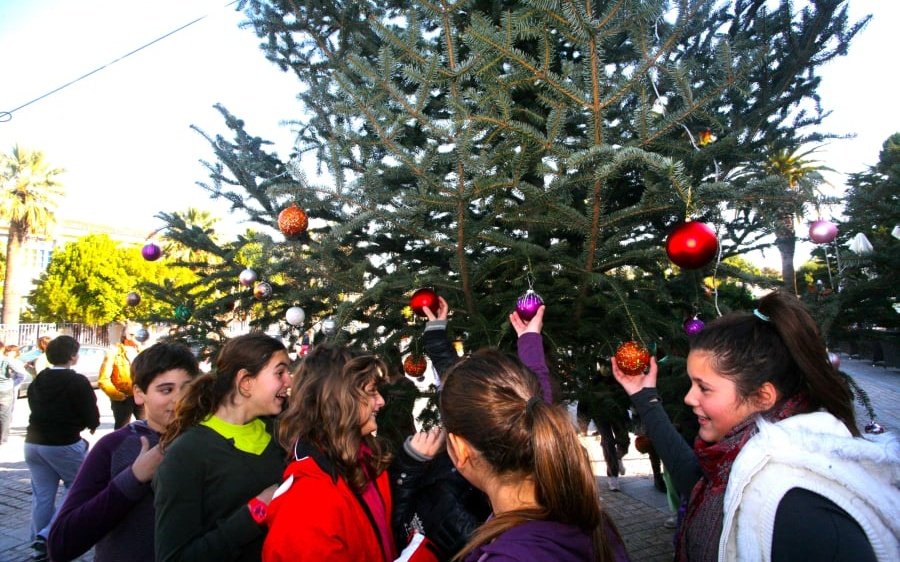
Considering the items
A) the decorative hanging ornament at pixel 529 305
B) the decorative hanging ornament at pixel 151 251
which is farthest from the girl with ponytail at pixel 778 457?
the decorative hanging ornament at pixel 151 251

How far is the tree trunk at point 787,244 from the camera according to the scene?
2507 millimetres

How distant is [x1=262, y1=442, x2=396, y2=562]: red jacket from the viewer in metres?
1.62

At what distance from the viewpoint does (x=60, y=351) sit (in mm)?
5023

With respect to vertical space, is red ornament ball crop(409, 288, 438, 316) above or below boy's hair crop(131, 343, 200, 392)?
above

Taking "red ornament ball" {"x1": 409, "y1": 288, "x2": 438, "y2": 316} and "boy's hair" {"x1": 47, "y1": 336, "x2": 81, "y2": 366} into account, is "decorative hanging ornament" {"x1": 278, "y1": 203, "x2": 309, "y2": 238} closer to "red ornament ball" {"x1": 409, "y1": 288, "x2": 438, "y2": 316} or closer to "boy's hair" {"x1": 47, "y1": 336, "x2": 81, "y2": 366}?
"red ornament ball" {"x1": 409, "y1": 288, "x2": 438, "y2": 316}

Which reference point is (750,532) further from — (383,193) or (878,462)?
(383,193)

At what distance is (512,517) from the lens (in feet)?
4.30

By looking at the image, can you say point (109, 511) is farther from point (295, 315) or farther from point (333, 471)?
point (295, 315)

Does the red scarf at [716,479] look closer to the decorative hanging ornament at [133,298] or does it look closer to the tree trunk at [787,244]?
the tree trunk at [787,244]

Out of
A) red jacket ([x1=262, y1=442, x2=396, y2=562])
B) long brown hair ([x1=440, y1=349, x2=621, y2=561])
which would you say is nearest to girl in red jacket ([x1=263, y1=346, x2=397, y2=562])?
red jacket ([x1=262, y1=442, x2=396, y2=562])

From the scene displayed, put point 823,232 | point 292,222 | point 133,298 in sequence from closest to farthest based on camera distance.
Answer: point 823,232
point 292,222
point 133,298

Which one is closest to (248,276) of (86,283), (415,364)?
(415,364)

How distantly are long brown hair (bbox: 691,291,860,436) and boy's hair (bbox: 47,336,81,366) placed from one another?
18.3ft

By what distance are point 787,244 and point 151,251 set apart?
5142 mm
